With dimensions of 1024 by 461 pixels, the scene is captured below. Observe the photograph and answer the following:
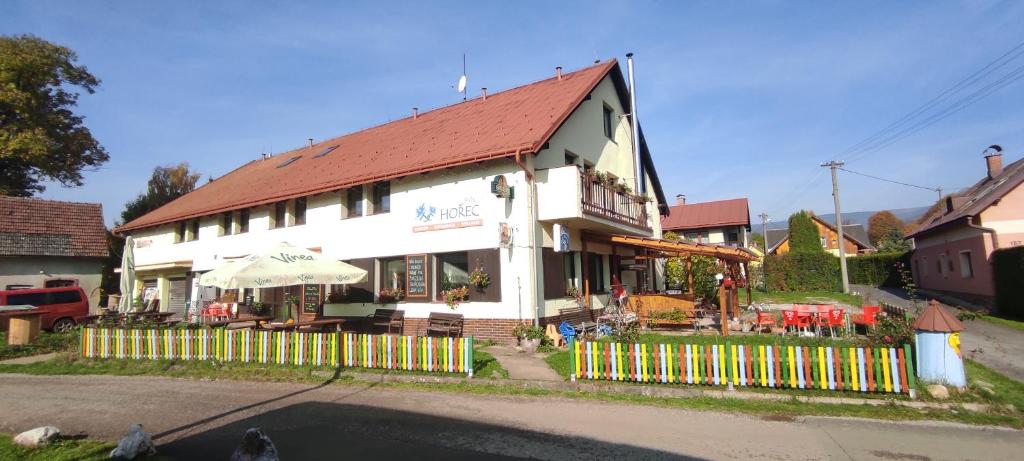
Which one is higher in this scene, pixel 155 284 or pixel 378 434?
pixel 155 284

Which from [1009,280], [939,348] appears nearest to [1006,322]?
[1009,280]

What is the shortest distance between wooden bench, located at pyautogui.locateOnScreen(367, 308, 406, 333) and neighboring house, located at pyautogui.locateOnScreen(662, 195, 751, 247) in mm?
33070

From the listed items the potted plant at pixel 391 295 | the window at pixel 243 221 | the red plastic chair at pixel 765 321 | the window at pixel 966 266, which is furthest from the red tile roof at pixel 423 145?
the window at pixel 966 266

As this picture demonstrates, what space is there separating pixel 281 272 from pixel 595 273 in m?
9.36

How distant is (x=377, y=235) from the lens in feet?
51.3

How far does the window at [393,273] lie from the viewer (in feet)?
49.5

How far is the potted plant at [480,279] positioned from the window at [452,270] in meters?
0.50

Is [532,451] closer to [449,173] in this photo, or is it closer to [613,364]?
[613,364]

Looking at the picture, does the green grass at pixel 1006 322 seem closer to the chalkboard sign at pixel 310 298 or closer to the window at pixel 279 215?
the chalkboard sign at pixel 310 298

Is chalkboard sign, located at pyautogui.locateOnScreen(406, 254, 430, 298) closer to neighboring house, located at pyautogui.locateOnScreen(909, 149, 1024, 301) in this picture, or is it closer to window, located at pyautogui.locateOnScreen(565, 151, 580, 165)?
window, located at pyautogui.locateOnScreen(565, 151, 580, 165)

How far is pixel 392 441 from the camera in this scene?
5988 mm

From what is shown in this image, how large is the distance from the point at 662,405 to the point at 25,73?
3728cm

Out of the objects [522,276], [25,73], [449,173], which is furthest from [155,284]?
[522,276]

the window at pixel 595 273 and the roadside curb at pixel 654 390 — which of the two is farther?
the window at pixel 595 273
